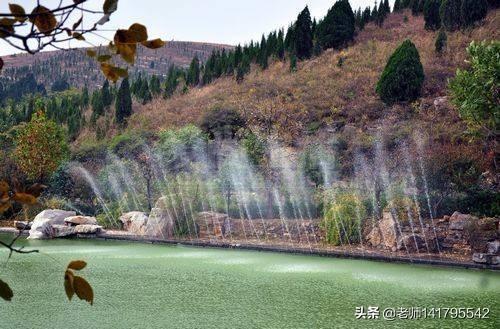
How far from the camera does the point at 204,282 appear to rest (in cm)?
1267

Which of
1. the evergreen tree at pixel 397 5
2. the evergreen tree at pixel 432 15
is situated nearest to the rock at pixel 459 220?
the evergreen tree at pixel 432 15

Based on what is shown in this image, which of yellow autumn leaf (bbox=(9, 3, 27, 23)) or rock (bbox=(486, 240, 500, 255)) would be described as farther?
rock (bbox=(486, 240, 500, 255))

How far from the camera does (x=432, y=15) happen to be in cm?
3725

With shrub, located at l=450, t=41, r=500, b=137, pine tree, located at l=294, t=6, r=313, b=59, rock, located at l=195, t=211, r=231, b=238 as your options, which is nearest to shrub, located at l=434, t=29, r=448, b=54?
pine tree, located at l=294, t=6, r=313, b=59

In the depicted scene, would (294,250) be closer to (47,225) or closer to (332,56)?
(47,225)

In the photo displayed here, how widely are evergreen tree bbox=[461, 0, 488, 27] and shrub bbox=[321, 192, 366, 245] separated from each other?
21.1m

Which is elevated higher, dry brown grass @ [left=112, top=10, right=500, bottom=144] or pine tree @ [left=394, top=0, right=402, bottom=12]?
pine tree @ [left=394, top=0, right=402, bottom=12]

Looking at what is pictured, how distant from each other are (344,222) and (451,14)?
2233cm

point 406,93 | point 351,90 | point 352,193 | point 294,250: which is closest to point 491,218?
point 352,193

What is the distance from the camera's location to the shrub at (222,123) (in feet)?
107

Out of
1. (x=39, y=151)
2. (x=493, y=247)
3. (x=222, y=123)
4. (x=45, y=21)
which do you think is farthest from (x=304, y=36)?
(x=45, y=21)

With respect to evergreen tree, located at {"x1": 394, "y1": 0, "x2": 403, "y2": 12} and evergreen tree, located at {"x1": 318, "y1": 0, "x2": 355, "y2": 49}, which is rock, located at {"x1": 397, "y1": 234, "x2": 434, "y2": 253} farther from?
evergreen tree, located at {"x1": 394, "y1": 0, "x2": 403, "y2": 12}

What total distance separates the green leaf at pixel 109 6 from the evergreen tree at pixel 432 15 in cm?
3961

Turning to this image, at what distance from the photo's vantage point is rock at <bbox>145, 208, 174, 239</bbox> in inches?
896
